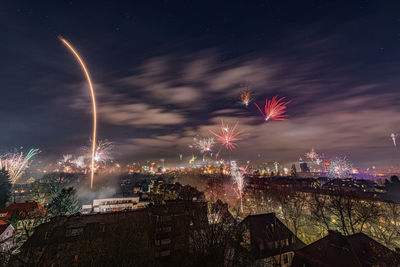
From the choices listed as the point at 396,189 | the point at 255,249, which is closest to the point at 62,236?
the point at 255,249

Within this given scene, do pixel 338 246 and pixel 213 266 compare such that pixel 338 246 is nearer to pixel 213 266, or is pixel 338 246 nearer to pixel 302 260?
pixel 302 260

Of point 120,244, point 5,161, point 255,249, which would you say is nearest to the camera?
point 120,244

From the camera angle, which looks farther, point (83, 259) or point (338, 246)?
point (338, 246)

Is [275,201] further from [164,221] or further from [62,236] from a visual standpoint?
[62,236]

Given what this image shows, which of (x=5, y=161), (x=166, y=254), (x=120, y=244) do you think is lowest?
(x=166, y=254)

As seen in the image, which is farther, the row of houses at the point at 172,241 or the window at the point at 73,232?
the window at the point at 73,232

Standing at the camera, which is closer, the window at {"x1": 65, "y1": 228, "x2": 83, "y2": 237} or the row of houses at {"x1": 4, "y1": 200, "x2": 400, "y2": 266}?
the row of houses at {"x1": 4, "y1": 200, "x2": 400, "y2": 266}

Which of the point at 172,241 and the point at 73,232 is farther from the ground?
the point at 73,232

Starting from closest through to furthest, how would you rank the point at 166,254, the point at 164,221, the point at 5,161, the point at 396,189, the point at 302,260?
the point at 302,260
the point at 166,254
the point at 164,221
the point at 396,189
the point at 5,161

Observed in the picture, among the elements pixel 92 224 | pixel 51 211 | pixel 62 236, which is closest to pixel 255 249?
pixel 92 224

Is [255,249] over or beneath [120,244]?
beneath

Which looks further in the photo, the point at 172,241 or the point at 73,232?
the point at 172,241
